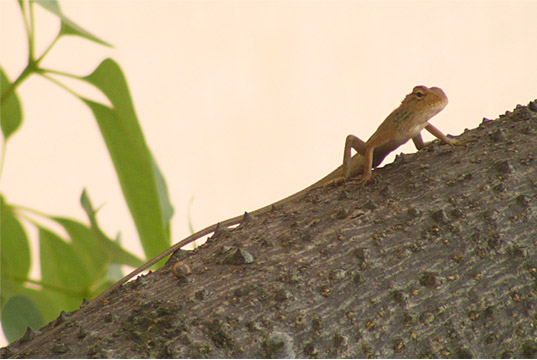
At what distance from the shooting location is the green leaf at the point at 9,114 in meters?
1.15

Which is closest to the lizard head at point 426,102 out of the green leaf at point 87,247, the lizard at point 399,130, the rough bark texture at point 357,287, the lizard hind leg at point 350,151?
the lizard at point 399,130

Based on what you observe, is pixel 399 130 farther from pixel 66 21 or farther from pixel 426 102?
pixel 66 21

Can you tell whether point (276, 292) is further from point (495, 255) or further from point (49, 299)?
point (49, 299)

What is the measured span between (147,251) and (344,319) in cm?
54

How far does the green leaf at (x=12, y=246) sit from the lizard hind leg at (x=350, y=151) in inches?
25.4

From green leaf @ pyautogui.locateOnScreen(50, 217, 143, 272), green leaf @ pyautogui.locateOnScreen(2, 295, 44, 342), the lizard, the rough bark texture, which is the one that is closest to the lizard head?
the lizard

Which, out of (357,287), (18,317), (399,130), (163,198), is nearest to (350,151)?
(399,130)

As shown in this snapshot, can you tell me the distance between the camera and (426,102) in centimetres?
117

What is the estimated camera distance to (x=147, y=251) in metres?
1.15

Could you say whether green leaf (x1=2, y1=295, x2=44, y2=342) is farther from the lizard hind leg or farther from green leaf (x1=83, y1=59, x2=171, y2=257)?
the lizard hind leg

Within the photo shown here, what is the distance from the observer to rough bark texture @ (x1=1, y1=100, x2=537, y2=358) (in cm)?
69

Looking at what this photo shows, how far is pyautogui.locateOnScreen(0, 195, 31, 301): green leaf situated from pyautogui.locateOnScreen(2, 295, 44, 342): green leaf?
9.8 inches

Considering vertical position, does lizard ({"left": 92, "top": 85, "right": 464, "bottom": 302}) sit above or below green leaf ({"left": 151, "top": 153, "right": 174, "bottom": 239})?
below

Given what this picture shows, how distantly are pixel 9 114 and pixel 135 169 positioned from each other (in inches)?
10.6
